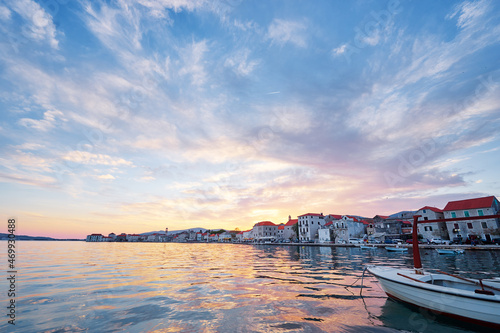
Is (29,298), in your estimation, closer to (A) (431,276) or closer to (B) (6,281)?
(B) (6,281)

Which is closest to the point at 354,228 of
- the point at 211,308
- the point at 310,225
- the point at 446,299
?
the point at 310,225

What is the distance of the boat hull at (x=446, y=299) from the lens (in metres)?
7.60

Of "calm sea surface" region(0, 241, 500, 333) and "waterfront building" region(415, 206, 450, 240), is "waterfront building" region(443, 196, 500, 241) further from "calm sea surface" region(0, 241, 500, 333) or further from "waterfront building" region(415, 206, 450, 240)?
"calm sea surface" region(0, 241, 500, 333)

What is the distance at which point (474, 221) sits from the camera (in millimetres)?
54312

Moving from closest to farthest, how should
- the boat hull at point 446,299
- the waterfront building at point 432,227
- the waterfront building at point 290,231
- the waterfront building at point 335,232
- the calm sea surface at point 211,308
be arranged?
the boat hull at point 446,299, the calm sea surface at point 211,308, the waterfront building at point 432,227, the waterfront building at point 335,232, the waterfront building at point 290,231

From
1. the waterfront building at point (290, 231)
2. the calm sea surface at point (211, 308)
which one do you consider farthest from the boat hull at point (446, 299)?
the waterfront building at point (290, 231)

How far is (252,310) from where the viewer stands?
9836 mm

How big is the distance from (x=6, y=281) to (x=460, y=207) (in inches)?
3243

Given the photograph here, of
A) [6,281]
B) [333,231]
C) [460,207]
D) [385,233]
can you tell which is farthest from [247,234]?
[6,281]

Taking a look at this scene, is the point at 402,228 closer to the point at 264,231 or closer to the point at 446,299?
the point at 264,231

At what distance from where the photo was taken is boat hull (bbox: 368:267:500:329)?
760 centimetres

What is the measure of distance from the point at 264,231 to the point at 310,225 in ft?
118

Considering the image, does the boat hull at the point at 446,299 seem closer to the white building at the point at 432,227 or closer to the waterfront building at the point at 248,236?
the white building at the point at 432,227

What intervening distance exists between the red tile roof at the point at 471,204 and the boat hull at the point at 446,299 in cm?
6279
